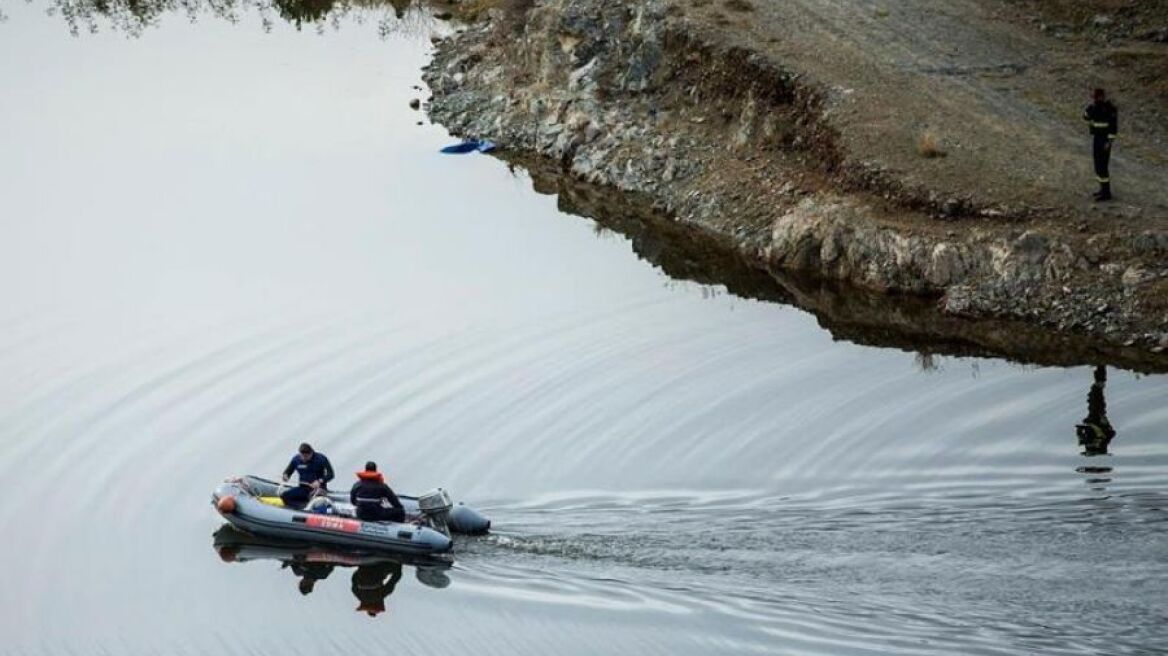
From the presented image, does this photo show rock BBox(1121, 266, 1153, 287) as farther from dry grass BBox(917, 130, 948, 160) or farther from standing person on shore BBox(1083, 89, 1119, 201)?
dry grass BBox(917, 130, 948, 160)

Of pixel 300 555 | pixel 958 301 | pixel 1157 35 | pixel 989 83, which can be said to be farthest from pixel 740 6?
pixel 300 555

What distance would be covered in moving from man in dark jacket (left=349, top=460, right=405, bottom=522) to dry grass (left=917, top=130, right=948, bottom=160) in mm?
14904

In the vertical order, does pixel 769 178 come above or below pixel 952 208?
above

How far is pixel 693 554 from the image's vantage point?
2450 centimetres

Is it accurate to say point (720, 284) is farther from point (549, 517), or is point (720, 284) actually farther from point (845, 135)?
point (549, 517)

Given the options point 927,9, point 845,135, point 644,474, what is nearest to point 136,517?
point 644,474

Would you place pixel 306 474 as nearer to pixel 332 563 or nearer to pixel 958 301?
pixel 332 563

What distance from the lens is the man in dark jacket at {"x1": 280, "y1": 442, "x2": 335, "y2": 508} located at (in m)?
27.7

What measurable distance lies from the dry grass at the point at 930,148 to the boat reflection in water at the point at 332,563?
15.1 metres

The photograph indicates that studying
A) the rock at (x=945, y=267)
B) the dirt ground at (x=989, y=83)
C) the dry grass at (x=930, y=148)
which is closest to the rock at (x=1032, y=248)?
the dirt ground at (x=989, y=83)

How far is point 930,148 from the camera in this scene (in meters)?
35.7

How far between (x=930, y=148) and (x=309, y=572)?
16583 mm

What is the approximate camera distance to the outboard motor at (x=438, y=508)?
26609mm

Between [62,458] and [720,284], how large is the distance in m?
14.1
